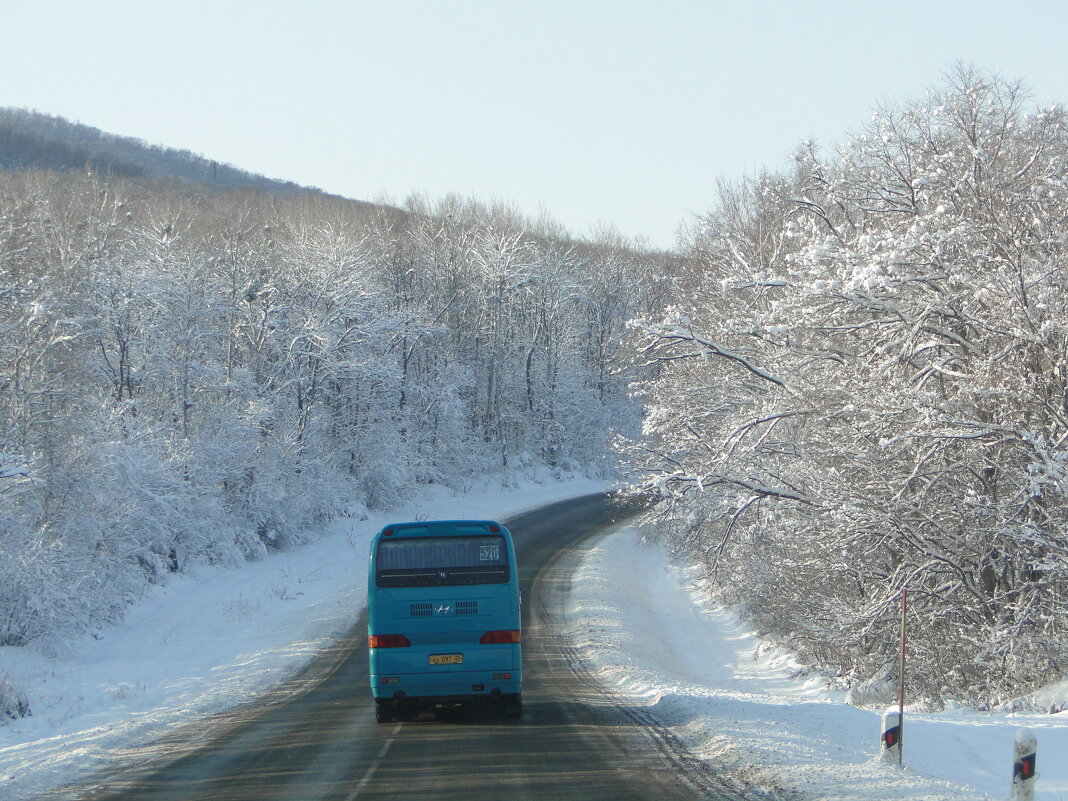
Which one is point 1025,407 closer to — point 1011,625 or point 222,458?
point 1011,625

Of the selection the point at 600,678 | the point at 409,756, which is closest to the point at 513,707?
the point at 409,756

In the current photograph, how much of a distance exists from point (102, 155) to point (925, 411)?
94.1 m

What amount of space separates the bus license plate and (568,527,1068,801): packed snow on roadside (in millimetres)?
2581

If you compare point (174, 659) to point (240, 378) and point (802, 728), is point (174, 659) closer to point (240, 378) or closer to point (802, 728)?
point (802, 728)

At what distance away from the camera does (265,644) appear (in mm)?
18422

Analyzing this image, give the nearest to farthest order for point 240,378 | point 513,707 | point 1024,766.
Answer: point 1024,766 < point 513,707 < point 240,378

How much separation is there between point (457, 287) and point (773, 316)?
3836cm

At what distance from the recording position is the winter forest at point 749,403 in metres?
13.3

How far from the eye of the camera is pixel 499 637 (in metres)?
11.0

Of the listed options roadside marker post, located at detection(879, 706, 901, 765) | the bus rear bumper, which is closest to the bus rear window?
the bus rear bumper

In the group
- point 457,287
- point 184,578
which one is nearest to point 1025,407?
point 184,578

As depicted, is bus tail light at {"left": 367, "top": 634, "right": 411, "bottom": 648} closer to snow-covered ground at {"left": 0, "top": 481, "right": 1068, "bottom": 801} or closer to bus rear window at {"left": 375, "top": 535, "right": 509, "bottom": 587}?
bus rear window at {"left": 375, "top": 535, "right": 509, "bottom": 587}

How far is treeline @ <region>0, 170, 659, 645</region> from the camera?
70.4 feet

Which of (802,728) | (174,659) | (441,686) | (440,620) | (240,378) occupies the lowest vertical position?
(174,659)
